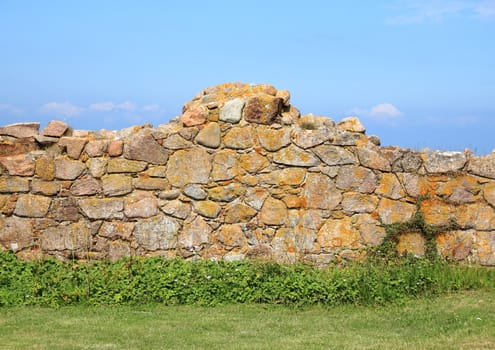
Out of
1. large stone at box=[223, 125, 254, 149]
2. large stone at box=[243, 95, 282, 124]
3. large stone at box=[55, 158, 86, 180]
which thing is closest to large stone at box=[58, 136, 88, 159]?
large stone at box=[55, 158, 86, 180]

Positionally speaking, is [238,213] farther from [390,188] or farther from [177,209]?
[390,188]

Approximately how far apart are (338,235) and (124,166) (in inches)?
127

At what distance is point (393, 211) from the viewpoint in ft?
35.0

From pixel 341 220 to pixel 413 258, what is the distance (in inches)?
45.3

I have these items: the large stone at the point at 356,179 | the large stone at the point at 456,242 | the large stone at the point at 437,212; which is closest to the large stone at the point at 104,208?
the large stone at the point at 356,179

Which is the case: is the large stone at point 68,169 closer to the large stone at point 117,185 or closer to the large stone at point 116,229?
the large stone at point 117,185

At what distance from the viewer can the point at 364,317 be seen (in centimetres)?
905

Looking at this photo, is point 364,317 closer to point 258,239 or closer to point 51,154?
point 258,239

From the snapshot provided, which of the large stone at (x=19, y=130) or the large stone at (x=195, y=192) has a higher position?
the large stone at (x=19, y=130)

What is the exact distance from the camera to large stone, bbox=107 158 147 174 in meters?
10.8

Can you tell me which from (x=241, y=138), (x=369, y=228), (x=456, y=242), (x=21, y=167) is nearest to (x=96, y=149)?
(x=21, y=167)

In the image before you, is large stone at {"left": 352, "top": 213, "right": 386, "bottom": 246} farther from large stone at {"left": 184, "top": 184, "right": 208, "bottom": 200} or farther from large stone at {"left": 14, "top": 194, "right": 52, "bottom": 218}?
large stone at {"left": 14, "top": 194, "right": 52, "bottom": 218}

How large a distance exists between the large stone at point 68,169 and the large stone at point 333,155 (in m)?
3.43

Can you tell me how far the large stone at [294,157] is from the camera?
419 inches
